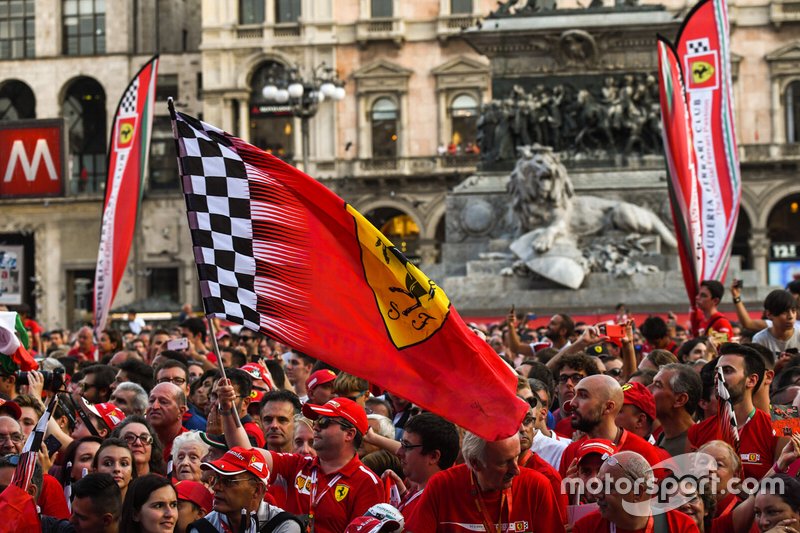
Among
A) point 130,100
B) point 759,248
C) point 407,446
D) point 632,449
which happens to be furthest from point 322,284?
point 759,248

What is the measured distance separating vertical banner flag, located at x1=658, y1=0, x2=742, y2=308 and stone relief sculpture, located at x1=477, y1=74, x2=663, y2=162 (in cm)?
843

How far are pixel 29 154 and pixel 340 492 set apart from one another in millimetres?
20679

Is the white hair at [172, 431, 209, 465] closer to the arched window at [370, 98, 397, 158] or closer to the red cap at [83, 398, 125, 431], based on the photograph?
the red cap at [83, 398, 125, 431]

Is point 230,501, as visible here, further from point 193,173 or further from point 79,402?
point 79,402

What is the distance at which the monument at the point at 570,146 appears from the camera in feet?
83.4

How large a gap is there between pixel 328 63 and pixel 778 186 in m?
16.8

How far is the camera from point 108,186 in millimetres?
18844

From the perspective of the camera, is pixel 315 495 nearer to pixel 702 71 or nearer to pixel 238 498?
pixel 238 498

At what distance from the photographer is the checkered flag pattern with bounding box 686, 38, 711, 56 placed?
18.7 metres

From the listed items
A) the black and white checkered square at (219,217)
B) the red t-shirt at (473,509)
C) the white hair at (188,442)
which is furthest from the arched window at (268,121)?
the red t-shirt at (473,509)

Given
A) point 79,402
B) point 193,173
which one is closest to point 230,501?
point 193,173

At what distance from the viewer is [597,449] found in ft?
22.8

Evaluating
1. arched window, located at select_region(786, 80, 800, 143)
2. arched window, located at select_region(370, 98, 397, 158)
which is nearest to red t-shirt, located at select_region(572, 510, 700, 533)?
arched window, located at select_region(786, 80, 800, 143)

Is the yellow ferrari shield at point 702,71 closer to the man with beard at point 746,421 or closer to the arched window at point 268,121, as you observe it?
the man with beard at point 746,421
